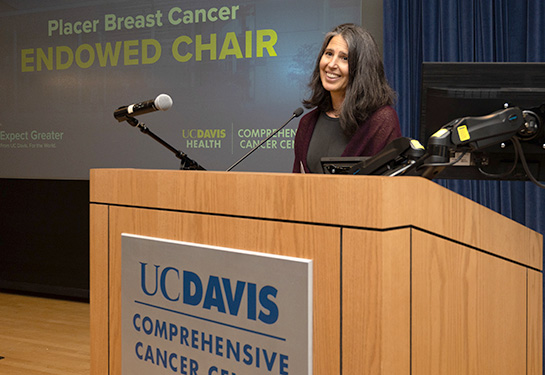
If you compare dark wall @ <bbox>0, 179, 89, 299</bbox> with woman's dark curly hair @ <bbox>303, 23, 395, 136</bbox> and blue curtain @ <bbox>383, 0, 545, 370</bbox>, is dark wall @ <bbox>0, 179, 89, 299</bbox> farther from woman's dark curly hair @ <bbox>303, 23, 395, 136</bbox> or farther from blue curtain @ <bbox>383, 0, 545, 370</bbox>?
woman's dark curly hair @ <bbox>303, 23, 395, 136</bbox>

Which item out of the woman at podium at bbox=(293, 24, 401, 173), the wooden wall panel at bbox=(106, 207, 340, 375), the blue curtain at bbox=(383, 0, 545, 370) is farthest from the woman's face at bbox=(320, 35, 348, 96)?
the blue curtain at bbox=(383, 0, 545, 370)

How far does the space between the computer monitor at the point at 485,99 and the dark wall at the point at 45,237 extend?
3355 millimetres

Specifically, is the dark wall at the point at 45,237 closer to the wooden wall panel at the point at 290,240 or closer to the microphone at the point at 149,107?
the microphone at the point at 149,107

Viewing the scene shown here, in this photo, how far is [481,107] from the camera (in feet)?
4.51

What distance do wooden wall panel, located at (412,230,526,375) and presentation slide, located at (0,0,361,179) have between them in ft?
8.10

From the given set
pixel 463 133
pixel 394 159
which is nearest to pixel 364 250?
pixel 394 159

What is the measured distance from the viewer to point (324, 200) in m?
0.84

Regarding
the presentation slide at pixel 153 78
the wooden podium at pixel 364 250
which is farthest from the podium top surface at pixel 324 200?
the presentation slide at pixel 153 78

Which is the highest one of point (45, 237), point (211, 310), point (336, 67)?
point (336, 67)

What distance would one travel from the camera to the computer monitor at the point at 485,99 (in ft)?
4.33

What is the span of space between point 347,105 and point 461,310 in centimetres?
118

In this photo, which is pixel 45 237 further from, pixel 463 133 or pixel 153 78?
pixel 463 133

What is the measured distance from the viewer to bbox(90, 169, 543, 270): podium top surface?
0.80m

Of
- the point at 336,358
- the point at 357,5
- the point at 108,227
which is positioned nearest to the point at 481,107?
the point at 336,358
